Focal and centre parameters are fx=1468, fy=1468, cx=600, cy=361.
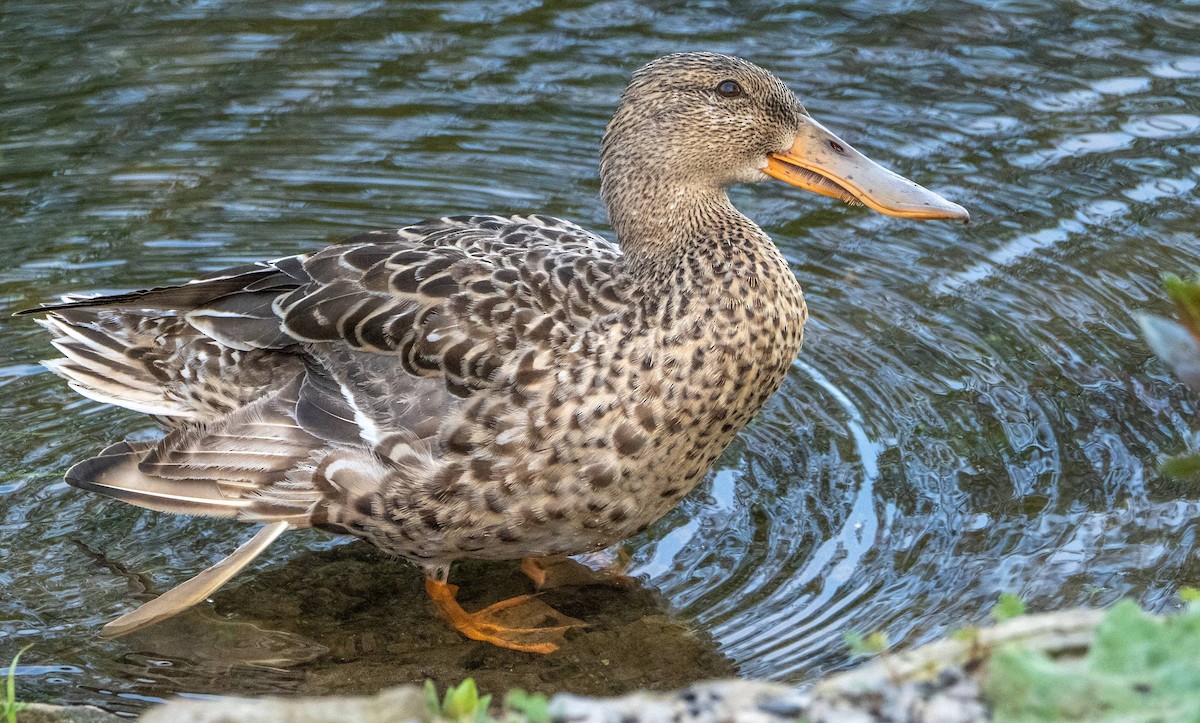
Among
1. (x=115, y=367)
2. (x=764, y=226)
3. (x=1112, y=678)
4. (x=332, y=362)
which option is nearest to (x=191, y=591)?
(x=332, y=362)

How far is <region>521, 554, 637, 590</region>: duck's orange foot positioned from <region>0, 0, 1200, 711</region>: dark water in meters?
0.07

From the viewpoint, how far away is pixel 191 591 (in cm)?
484

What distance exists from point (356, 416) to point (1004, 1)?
18.3 feet

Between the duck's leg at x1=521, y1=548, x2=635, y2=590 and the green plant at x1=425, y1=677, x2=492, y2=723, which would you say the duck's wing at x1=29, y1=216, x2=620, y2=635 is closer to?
the duck's leg at x1=521, y1=548, x2=635, y2=590

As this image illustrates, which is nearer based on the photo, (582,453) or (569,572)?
(582,453)

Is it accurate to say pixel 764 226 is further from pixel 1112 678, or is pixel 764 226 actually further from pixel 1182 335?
pixel 1112 678

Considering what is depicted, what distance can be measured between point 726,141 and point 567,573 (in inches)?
65.9

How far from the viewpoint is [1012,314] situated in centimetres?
630

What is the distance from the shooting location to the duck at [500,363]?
A: 4.66m

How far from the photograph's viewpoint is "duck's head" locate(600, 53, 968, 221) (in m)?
5.07

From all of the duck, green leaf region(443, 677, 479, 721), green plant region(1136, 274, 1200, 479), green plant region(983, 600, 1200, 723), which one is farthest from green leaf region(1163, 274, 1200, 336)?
the duck

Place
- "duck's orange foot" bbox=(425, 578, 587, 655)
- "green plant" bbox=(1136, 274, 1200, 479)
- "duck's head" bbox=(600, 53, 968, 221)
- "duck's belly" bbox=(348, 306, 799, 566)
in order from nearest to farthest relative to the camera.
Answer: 1. "green plant" bbox=(1136, 274, 1200, 479)
2. "duck's belly" bbox=(348, 306, 799, 566)
3. "duck's orange foot" bbox=(425, 578, 587, 655)
4. "duck's head" bbox=(600, 53, 968, 221)

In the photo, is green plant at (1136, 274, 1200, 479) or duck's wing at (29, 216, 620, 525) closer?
green plant at (1136, 274, 1200, 479)

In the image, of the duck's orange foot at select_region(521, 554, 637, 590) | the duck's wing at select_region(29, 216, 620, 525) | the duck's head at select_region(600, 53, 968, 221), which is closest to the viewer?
the duck's wing at select_region(29, 216, 620, 525)
